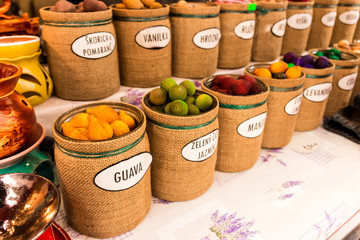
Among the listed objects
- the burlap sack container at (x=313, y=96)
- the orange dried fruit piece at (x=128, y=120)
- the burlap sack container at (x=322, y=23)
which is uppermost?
the burlap sack container at (x=322, y=23)

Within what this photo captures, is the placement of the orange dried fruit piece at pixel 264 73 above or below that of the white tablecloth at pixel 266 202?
above

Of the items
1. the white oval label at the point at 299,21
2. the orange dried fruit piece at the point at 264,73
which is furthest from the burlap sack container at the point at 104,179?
the white oval label at the point at 299,21

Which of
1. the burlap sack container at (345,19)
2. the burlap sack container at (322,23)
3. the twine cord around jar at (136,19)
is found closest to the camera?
the twine cord around jar at (136,19)

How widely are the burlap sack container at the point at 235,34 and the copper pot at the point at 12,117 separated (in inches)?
35.2

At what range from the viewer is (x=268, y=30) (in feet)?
4.76

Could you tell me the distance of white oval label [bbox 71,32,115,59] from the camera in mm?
924

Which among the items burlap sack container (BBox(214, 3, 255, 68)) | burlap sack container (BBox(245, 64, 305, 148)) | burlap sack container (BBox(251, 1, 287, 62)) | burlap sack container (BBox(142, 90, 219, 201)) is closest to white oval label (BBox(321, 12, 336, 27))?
burlap sack container (BBox(251, 1, 287, 62))

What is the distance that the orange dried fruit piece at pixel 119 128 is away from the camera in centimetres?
68

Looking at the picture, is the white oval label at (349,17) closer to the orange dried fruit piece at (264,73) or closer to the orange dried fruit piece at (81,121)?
the orange dried fruit piece at (264,73)

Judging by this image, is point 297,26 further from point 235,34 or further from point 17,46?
point 17,46

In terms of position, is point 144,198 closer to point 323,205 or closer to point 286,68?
point 323,205

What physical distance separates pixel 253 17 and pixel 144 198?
96cm

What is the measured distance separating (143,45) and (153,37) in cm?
5

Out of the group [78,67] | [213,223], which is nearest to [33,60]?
[78,67]
